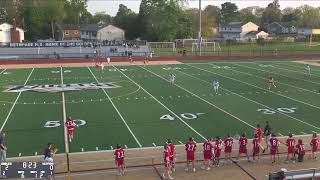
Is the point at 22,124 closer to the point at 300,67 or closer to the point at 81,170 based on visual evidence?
the point at 81,170

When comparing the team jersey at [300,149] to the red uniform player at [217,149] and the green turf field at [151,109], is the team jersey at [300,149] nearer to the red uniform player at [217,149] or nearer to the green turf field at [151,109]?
the red uniform player at [217,149]

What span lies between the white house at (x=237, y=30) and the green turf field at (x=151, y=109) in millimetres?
82926

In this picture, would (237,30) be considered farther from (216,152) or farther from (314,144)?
(216,152)

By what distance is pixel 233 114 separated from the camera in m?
22.7

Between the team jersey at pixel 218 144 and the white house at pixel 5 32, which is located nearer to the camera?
the team jersey at pixel 218 144

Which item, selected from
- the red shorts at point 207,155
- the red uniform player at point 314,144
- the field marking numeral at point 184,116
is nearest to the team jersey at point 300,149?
the red uniform player at point 314,144

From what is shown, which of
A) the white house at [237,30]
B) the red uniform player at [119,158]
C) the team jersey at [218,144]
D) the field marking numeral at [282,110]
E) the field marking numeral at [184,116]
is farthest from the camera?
the white house at [237,30]

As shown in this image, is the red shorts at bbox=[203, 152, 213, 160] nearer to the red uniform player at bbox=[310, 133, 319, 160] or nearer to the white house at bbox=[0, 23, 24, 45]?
the red uniform player at bbox=[310, 133, 319, 160]

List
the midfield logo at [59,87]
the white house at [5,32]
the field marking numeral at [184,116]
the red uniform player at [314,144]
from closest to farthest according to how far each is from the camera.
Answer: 1. the red uniform player at [314,144]
2. the field marking numeral at [184,116]
3. the midfield logo at [59,87]
4. the white house at [5,32]

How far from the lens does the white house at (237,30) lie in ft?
393

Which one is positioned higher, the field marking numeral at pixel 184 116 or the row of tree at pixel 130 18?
the row of tree at pixel 130 18

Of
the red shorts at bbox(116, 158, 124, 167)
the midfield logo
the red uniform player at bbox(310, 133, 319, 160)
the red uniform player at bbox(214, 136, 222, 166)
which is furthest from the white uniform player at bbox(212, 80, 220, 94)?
the red shorts at bbox(116, 158, 124, 167)

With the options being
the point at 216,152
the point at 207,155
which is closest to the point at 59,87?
the point at 216,152

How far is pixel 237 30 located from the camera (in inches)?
4793
